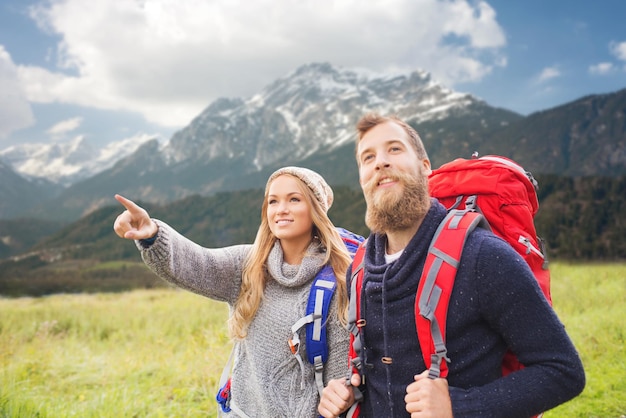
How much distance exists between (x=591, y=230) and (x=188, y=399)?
139ft

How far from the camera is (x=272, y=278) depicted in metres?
2.91

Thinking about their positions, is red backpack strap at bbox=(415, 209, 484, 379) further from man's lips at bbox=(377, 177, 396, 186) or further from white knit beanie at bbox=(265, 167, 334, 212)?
white knit beanie at bbox=(265, 167, 334, 212)

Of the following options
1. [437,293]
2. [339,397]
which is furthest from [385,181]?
[339,397]

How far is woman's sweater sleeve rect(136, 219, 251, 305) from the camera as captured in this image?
2.58 meters

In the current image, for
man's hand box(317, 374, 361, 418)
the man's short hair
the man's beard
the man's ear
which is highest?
the man's short hair

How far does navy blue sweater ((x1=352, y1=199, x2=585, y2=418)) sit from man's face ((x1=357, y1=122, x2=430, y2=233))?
0.31 feet

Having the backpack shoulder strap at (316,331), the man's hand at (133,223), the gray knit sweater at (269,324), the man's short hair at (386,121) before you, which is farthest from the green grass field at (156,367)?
the man's short hair at (386,121)

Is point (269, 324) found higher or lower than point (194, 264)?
lower

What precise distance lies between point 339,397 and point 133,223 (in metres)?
1.55

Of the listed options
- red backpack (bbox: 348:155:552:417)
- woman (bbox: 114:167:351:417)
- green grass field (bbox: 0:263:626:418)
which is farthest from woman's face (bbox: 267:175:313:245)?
green grass field (bbox: 0:263:626:418)

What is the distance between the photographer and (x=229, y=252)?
3061 mm

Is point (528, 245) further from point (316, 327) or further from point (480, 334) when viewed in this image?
point (316, 327)

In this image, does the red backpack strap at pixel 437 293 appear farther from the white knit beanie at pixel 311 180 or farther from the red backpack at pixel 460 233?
the white knit beanie at pixel 311 180

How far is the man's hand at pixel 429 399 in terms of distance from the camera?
1.65 meters
